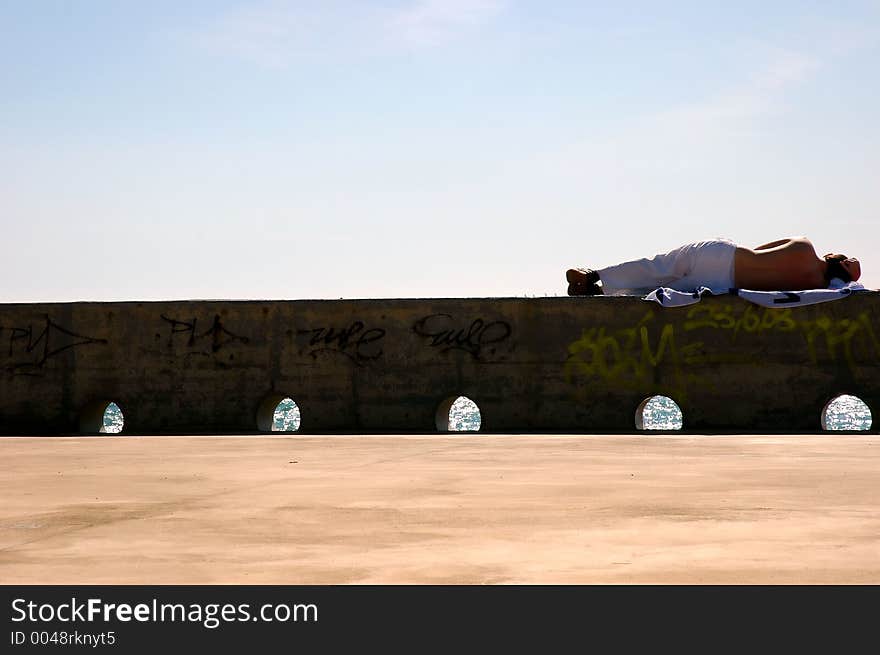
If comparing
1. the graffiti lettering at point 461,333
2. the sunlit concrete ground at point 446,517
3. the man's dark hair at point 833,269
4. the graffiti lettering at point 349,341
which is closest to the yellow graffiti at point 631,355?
the graffiti lettering at point 461,333

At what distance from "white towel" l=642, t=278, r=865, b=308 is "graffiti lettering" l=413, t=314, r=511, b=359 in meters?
2.22

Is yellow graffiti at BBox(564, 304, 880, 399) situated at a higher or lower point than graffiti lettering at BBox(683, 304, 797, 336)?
lower

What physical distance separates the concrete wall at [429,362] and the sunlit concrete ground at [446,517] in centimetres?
476

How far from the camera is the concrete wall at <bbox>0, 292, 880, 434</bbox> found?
17.7 metres

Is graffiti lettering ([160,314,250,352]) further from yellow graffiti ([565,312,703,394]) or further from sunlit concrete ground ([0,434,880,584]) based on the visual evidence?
sunlit concrete ground ([0,434,880,584])

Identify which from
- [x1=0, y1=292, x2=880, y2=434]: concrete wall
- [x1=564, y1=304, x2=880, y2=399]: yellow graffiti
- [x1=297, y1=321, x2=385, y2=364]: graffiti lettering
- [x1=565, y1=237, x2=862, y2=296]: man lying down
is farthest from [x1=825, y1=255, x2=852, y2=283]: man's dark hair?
[x1=297, y1=321, x2=385, y2=364]: graffiti lettering

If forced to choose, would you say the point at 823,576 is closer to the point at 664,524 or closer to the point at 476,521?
the point at 664,524

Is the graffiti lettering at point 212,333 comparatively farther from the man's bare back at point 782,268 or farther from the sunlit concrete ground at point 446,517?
the man's bare back at point 782,268

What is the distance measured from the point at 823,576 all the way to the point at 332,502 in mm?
3826

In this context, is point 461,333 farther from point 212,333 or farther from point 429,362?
point 212,333

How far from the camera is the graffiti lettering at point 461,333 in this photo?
18.3 metres

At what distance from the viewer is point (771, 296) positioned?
17781mm
